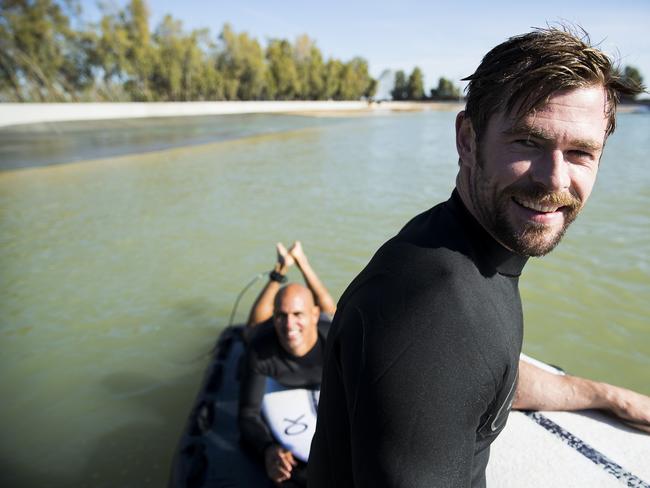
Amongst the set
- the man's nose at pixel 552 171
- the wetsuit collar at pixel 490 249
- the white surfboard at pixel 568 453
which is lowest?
the white surfboard at pixel 568 453

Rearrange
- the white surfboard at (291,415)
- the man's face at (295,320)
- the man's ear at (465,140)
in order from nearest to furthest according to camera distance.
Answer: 1. the man's ear at (465,140)
2. the white surfboard at (291,415)
3. the man's face at (295,320)

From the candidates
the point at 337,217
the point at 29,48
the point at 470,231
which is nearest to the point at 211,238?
the point at 337,217

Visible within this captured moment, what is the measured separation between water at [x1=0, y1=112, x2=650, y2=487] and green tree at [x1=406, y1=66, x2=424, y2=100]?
9179cm

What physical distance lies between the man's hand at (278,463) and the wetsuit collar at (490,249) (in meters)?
2.02

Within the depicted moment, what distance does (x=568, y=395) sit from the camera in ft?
7.65

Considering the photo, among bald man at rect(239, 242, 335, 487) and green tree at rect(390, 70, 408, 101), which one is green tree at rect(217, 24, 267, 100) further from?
bald man at rect(239, 242, 335, 487)

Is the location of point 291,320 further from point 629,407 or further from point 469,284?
point 469,284

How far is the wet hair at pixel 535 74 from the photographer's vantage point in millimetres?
974

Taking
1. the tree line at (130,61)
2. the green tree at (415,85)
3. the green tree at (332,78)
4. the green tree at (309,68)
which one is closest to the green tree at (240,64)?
the tree line at (130,61)

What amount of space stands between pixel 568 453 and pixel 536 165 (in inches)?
64.0

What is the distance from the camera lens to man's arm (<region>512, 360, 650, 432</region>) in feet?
7.42

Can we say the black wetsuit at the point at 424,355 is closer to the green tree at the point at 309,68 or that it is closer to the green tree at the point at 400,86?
the green tree at the point at 309,68

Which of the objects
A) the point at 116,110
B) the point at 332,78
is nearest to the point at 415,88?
the point at 332,78

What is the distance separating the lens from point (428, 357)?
0.86 m
